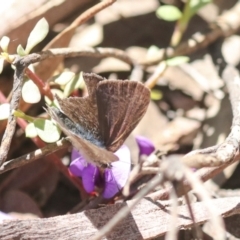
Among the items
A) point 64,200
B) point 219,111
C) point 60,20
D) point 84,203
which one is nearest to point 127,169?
point 84,203

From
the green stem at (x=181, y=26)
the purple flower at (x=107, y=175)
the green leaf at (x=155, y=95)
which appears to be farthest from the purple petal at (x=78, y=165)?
the green stem at (x=181, y=26)

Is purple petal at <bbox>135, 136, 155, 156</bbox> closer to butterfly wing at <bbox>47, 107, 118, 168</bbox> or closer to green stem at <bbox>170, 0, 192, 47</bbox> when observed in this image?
butterfly wing at <bbox>47, 107, 118, 168</bbox>

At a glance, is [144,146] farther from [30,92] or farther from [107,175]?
[30,92]

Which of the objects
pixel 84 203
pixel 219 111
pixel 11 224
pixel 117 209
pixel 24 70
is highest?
pixel 24 70

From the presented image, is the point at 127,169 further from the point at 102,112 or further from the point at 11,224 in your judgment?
the point at 11,224

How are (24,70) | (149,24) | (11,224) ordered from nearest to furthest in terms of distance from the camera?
(11,224) → (24,70) → (149,24)

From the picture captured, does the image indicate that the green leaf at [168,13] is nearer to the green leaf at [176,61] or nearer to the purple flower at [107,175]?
the green leaf at [176,61]

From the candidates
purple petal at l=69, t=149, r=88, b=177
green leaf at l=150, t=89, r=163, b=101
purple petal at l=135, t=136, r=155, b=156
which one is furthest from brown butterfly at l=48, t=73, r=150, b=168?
green leaf at l=150, t=89, r=163, b=101
